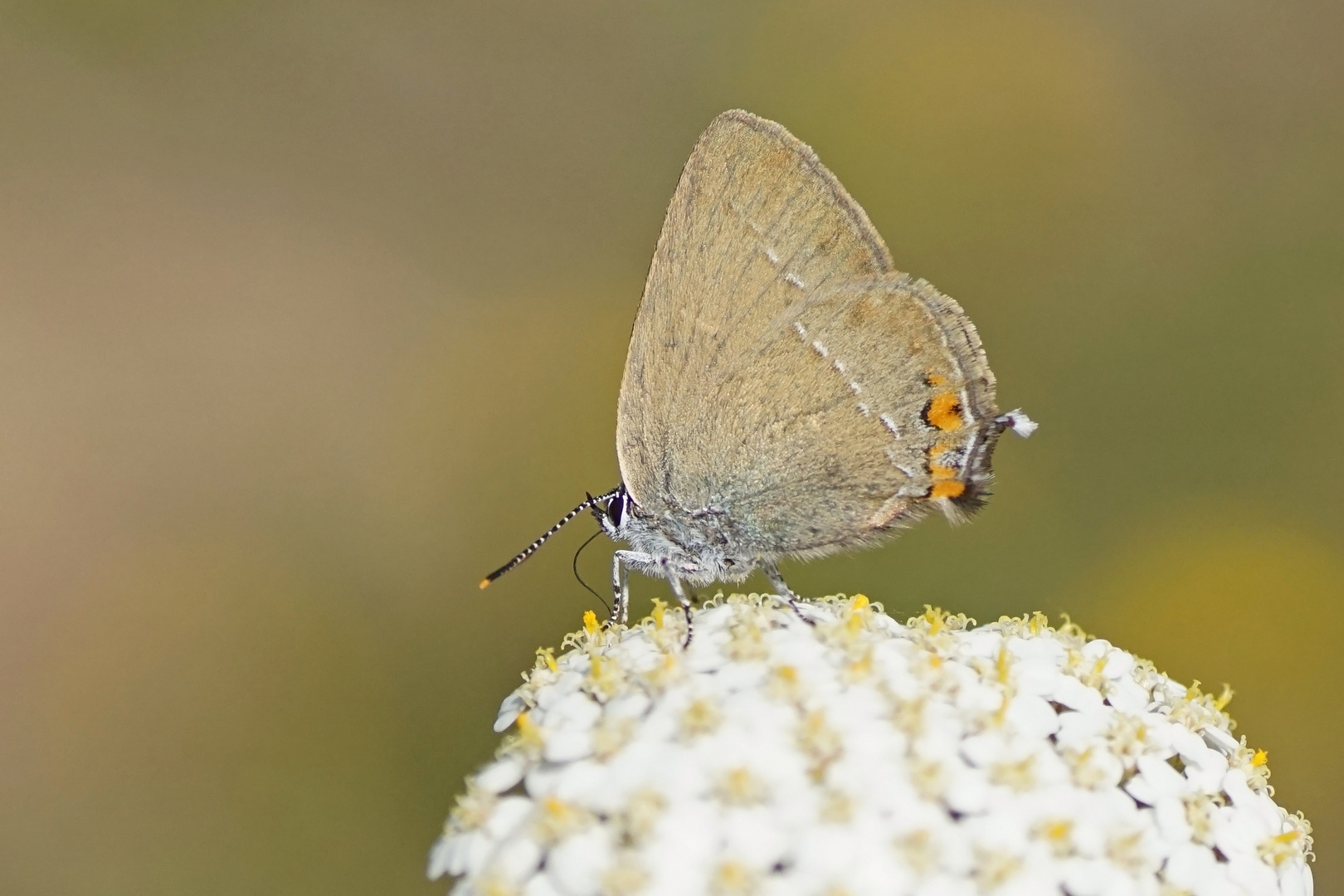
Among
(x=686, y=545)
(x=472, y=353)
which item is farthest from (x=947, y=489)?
(x=472, y=353)

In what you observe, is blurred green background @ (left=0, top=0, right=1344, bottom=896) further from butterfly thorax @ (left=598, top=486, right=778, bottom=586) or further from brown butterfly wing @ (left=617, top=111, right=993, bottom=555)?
brown butterfly wing @ (left=617, top=111, right=993, bottom=555)

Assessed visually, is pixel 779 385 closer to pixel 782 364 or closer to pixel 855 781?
pixel 782 364

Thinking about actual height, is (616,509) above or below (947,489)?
above

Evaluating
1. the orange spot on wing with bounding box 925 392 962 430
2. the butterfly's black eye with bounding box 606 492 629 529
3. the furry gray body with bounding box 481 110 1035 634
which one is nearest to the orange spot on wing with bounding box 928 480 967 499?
the furry gray body with bounding box 481 110 1035 634

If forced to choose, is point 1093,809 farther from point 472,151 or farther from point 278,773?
point 472,151

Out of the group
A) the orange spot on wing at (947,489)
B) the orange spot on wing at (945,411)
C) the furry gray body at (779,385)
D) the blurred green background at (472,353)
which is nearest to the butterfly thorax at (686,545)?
the furry gray body at (779,385)
